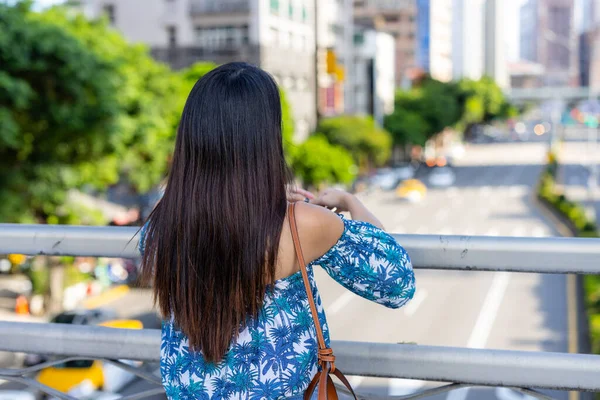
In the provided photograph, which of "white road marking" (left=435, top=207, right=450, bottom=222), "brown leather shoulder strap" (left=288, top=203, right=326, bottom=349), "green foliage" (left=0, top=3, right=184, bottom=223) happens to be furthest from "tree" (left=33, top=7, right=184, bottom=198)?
"white road marking" (left=435, top=207, right=450, bottom=222)

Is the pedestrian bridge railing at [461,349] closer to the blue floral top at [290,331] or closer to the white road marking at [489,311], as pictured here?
the blue floral top at [290,331]

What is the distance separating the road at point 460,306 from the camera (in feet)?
16.2

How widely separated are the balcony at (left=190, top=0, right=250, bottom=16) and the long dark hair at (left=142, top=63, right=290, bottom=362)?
3599 cm

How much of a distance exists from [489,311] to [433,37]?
3858 inches

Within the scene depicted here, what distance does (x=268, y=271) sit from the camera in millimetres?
1796

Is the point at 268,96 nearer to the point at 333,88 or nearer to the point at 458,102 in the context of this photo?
the point at 333,88

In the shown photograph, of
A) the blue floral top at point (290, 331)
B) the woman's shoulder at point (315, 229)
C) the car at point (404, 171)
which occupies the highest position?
the woman's shoulder at point (315, 229)

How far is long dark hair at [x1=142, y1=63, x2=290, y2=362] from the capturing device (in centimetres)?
178

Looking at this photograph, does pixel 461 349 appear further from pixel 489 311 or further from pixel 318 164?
pixel 318 164

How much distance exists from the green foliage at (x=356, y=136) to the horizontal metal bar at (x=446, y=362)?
37798 mm

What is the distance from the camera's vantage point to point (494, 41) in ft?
494

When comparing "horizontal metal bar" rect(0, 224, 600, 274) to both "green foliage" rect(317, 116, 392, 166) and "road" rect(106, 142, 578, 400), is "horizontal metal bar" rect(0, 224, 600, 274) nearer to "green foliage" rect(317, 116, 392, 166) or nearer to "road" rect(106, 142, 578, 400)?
"road" rect(106, 142, 578, 400)

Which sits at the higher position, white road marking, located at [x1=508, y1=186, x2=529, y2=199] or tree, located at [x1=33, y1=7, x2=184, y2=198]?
tree, located at [x1=33, y1=7, x2=184, y2=198]

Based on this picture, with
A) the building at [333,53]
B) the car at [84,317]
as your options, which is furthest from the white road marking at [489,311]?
the building at [333,53]
